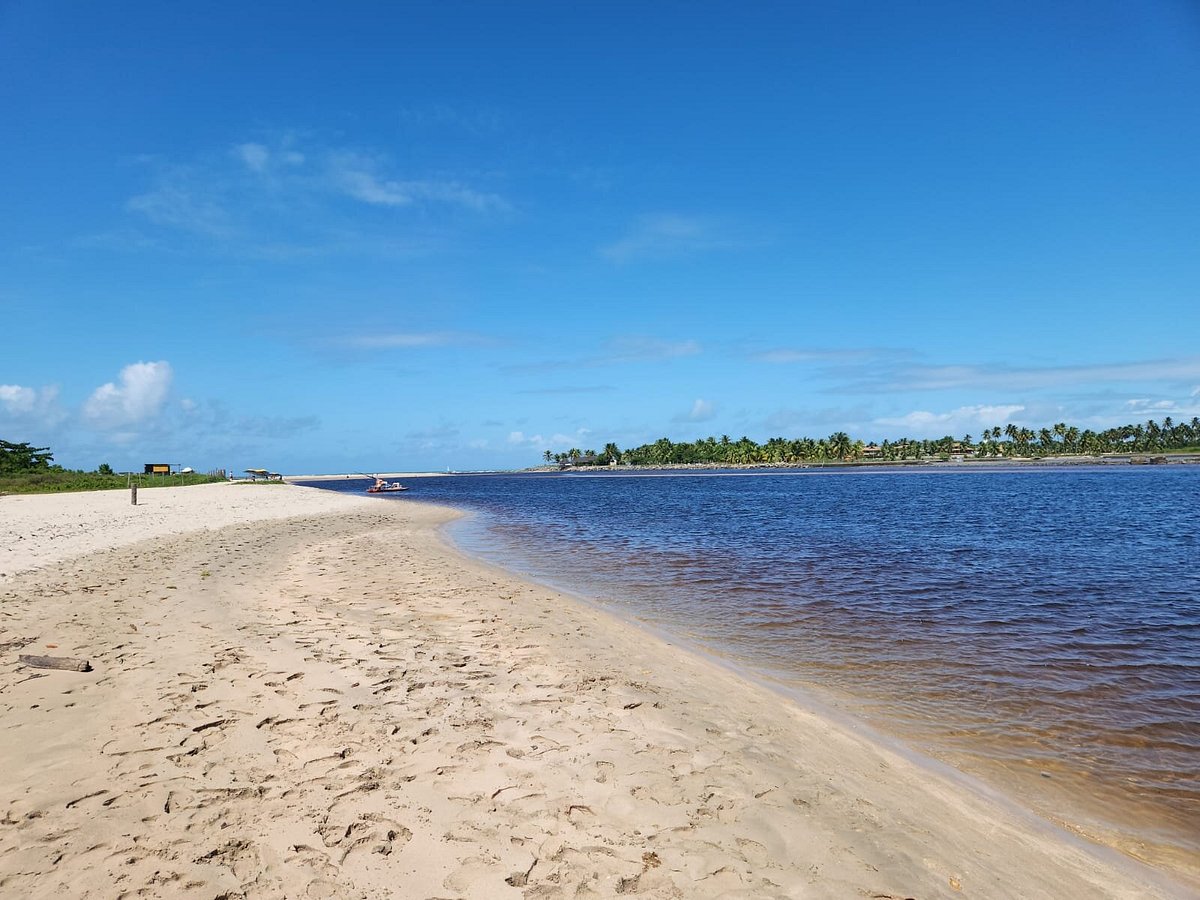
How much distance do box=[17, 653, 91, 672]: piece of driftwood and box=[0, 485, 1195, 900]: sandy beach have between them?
103 millimetres

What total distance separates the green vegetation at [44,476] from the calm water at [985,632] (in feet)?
134

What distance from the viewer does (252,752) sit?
18.9 ft

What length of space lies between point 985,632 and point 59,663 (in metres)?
16.0

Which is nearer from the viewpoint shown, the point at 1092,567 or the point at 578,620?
the point at 578,620

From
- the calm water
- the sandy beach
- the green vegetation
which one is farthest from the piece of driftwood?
the green vegetation

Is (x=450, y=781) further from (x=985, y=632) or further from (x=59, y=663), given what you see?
(x=985, y=632)

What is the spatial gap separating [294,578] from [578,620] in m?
8.28

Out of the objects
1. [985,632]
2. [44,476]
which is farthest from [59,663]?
[44,476]

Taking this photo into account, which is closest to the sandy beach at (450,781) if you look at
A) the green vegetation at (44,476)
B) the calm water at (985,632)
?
the calm water at (985,632)

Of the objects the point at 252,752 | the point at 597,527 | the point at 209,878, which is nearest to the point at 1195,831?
the point at 209,878

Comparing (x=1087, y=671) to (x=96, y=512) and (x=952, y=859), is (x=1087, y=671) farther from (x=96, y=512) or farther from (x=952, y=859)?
(x=96, y=512)

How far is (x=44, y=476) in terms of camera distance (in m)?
52.5

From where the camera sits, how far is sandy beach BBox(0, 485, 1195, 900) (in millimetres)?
4211

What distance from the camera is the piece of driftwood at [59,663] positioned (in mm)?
7902
